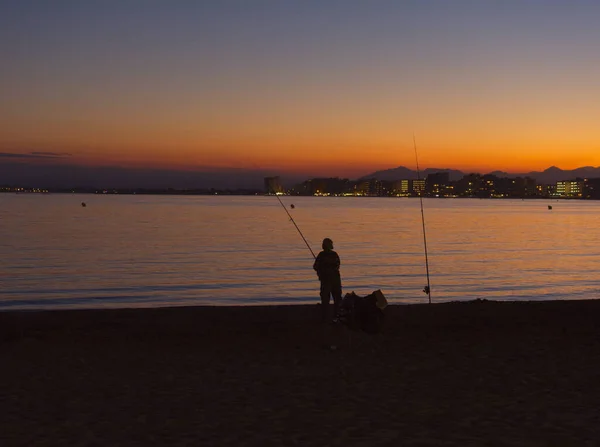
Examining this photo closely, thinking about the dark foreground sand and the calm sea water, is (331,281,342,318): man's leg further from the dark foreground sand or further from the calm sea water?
the calm sea water

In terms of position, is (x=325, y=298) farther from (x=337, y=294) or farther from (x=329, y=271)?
(x=329, y=271)

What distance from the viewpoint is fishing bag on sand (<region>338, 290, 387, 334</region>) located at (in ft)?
41.5

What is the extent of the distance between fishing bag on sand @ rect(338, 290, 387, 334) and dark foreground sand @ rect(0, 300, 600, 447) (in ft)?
0.70

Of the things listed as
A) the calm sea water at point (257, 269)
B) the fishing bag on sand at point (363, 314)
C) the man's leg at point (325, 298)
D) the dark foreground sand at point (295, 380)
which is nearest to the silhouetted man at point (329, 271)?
the man's leg at point (325, 298)

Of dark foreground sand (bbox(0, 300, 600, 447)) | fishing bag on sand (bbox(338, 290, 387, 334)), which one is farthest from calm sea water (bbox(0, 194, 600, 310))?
fishing bag on sand (bbox(338, 290, 387, 334))

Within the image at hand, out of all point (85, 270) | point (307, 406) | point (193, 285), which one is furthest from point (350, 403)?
point (85, 270)

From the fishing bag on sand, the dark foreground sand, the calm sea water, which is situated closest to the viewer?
the dark foreground sand

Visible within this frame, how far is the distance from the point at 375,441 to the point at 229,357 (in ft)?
15.5

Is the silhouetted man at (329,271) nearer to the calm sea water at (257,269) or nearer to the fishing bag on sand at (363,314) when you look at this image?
the fishing bag on sand at (363,314)

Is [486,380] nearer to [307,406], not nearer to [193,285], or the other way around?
[307,406]

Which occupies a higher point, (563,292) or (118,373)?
(118,373)

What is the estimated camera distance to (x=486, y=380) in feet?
31.1

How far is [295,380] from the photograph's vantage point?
950cm

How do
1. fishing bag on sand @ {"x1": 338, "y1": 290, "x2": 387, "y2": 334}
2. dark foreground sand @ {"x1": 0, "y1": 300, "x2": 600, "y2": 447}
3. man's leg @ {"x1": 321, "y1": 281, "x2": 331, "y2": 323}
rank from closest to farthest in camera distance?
1. dark foreground sand @ {"x1": 0, "y1": 300, "x2": 600, "y2": 447}
2. fishing bag on sand @ {"x1": 338, "y1": 290, "x2": 387, "y2": 334}
3. man's leg @ {"x1": 321, "y1": 281, "x2": 331, "y2": 323}
